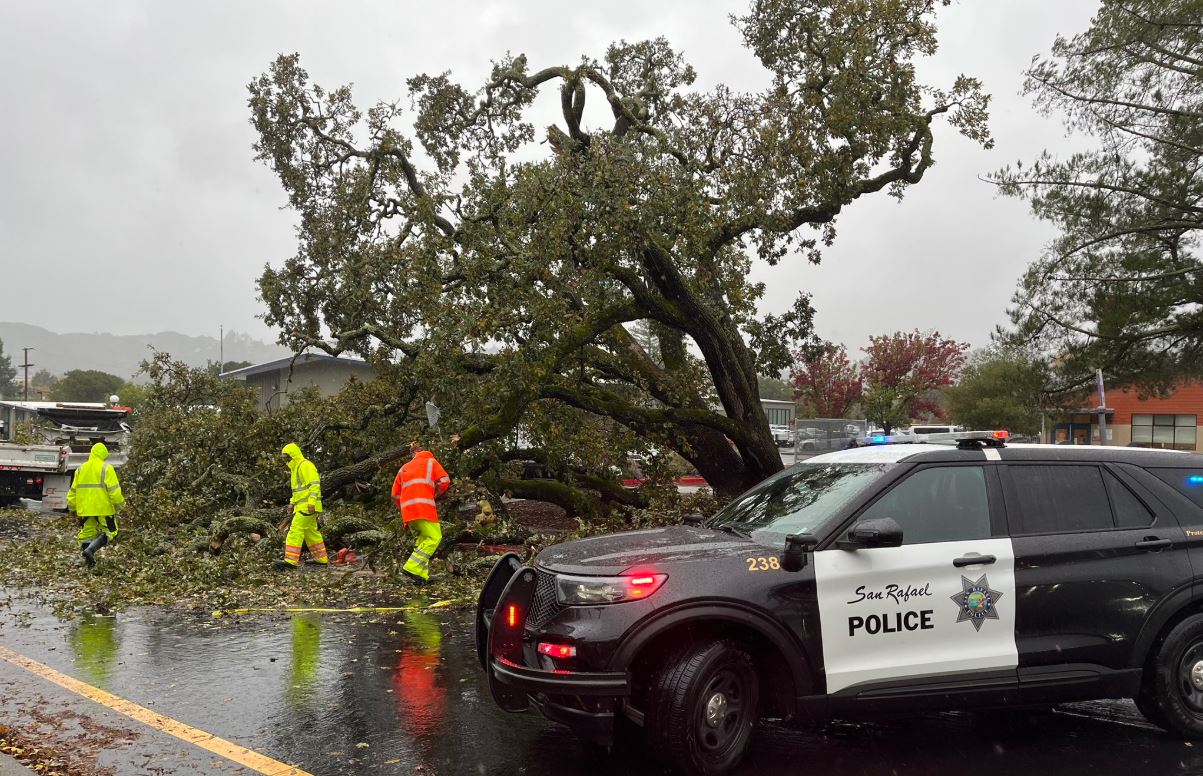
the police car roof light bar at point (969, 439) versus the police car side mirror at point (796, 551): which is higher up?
the police car roof light bar at point (969, 439)

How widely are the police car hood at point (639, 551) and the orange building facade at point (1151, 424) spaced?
42.9 m

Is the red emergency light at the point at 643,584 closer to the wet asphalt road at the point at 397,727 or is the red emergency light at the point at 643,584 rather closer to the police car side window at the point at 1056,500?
the wet asphalt road at the point at 397,727

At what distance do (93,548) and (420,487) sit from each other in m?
4.19

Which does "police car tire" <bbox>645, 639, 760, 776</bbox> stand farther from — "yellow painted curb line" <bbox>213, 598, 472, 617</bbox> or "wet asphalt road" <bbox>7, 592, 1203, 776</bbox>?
"yellow painted curb line" <bbox>213, 598, 472, 617</bbox>

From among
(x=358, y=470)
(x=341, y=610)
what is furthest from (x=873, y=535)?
(x=358, y=470)

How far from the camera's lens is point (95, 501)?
34.0 feet

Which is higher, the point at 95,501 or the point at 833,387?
the point at 833,387

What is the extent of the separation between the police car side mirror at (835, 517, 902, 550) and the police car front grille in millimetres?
1439

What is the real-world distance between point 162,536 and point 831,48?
12.2 metres

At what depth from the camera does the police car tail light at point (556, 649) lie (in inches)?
160

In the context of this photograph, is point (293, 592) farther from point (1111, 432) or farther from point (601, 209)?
point (1111, 432)

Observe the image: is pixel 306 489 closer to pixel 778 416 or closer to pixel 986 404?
pixel 986 404

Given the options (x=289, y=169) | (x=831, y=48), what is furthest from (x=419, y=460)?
(x=289, y=169)

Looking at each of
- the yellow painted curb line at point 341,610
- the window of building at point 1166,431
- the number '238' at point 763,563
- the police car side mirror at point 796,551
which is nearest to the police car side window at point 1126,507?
the police car side mirror at point 796,551
